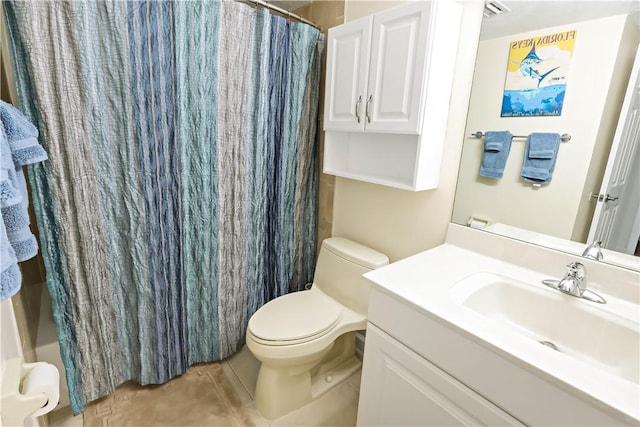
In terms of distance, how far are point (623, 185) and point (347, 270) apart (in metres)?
1.09

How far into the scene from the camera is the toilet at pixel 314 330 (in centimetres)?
133

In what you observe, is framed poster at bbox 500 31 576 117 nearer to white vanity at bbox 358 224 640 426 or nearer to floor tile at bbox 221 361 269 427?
white vanity at bbox 358 224 640 426

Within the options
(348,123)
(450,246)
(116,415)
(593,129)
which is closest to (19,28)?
(348,123)

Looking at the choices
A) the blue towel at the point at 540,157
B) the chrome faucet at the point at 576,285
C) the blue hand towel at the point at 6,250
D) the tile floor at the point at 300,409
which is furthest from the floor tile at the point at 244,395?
the blue towel at the point at 540,157

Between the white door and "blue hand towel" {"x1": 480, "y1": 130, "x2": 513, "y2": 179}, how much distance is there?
12.0 inches

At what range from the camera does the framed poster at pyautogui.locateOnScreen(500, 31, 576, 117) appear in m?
1.02

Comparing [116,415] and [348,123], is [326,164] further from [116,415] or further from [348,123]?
[116,415]

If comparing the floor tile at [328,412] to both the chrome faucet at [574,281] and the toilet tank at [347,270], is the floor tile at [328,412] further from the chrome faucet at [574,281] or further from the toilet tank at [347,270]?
the chrome faucet at [574,281]

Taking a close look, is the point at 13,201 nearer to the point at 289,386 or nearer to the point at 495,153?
the point at 289,386

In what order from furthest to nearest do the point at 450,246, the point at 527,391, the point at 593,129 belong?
the point at 450,246, the point at 593,129, the point at 527,391

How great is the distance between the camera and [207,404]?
4.89 feet

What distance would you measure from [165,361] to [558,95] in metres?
2.00

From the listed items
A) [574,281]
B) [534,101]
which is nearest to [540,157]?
[534,101]

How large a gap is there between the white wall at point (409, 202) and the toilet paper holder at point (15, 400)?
4.54 ft
